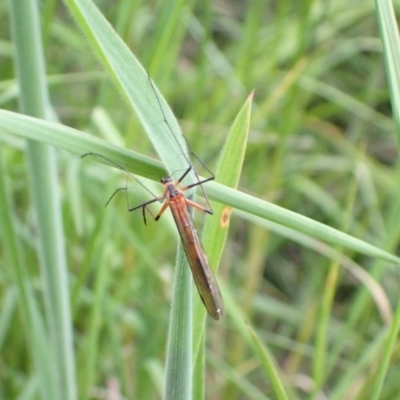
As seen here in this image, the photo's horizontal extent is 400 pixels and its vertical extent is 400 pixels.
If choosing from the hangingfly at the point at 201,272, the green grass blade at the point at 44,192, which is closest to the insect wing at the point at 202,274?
the hangingfly at the point at 201,272

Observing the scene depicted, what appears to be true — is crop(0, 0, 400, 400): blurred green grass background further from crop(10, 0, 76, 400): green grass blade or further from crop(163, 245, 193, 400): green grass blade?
crop(163, 245, 193, 400): green grass blade

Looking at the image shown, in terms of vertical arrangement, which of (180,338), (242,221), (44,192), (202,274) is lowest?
(180,338)

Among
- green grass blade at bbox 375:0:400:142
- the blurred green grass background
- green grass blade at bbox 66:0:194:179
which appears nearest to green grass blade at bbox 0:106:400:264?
green grass blade at bbox 66:0:194:179

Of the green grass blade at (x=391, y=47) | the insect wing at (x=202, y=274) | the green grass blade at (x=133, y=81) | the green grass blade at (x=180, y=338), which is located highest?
the green grass blade at (x=391, y=47)

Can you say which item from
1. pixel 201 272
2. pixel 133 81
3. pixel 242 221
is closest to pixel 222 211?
pixel 201 272

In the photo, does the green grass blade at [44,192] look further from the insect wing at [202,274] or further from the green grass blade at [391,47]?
the green grass blade at [391,47]

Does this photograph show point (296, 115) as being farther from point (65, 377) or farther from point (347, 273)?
point (65, 377)

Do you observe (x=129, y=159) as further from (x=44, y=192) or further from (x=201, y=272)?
(x=44, y=192)

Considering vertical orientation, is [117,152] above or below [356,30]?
below

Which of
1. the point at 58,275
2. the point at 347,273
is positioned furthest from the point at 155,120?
the point at 347,273
